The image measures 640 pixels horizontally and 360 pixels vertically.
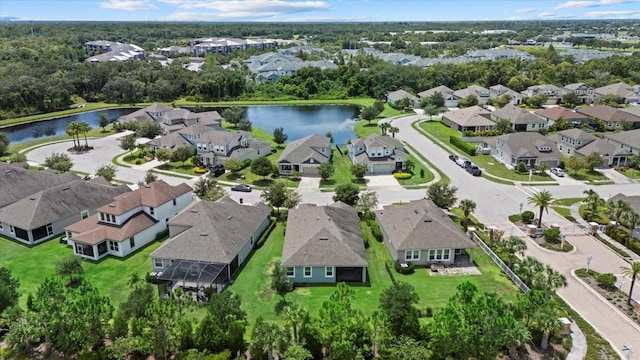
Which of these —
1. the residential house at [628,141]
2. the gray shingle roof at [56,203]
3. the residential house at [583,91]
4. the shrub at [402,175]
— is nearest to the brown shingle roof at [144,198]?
the gray shingle roof at [56,203]

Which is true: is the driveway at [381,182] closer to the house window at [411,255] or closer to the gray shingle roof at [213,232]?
the gray shingle roof at [213,232]

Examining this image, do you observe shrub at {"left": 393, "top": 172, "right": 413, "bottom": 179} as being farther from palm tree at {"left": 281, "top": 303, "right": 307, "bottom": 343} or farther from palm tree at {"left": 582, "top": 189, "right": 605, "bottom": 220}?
palm tree at {"left": 281, "top": 303, "right": 307, "bottom": 343}

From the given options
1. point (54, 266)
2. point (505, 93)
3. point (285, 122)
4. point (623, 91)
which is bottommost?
point (54, 266)

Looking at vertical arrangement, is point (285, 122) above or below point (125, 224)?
below

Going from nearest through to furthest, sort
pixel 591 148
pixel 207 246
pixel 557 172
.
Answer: pixel 207 246
pixel 557 172
pixel 591 148

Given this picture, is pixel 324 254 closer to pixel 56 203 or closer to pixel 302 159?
pixel 56 203

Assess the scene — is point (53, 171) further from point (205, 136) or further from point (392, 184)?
point (392, 184)

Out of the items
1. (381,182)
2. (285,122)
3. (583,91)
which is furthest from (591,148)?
A: (285,122)
